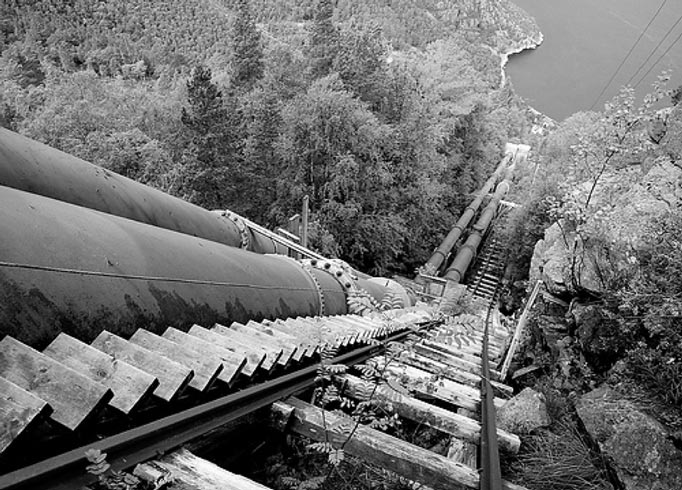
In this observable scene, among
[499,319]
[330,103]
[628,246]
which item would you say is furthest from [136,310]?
[330,103]

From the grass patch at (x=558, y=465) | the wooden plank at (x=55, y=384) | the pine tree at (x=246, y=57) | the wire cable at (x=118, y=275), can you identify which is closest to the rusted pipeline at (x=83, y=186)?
the wire cable at (x=118, y=275)

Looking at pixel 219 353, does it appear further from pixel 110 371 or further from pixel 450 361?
pixel 450 361

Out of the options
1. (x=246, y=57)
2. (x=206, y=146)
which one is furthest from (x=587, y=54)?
(x=206, y=146)

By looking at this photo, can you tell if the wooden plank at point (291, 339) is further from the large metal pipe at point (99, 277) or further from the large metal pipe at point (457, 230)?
the large metal pipe at point (457, 230)

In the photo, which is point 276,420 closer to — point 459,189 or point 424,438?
point 424,438

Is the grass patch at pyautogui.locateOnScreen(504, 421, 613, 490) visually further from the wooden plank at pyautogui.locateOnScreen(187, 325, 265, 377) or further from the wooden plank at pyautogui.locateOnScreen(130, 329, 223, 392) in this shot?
the wooden plank at pyautogui.locateOnScreen(130, 329, 223, 392)
